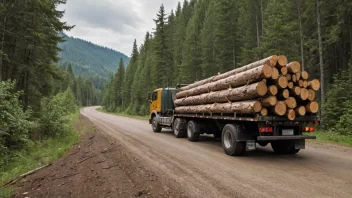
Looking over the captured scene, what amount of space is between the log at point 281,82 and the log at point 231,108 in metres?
0.82

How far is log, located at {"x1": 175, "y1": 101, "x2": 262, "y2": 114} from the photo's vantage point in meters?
7.57

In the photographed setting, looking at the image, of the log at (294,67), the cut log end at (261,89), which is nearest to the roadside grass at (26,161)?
the cut log end at (261,89)

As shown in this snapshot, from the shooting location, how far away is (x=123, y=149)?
10.0 metres

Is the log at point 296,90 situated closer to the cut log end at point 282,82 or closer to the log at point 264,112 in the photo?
the cut log end at point 282,82

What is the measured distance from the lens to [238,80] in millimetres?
8852

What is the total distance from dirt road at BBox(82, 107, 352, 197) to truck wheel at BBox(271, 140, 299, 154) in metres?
0.31

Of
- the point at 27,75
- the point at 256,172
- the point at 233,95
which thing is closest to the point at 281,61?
the point at 233,95

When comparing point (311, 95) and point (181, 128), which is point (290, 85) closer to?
point (311, 95)

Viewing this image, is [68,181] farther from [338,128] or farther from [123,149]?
[338,128]

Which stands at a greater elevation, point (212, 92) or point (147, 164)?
point (212, 92)

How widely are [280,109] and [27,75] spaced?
1485cm

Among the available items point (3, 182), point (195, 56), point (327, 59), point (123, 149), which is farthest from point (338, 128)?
point (195, 56)

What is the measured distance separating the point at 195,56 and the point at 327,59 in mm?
16317

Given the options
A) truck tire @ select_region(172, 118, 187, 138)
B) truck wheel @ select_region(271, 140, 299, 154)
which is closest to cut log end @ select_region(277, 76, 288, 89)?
truck wheel @ select_region(271, 140, 299, 154)
